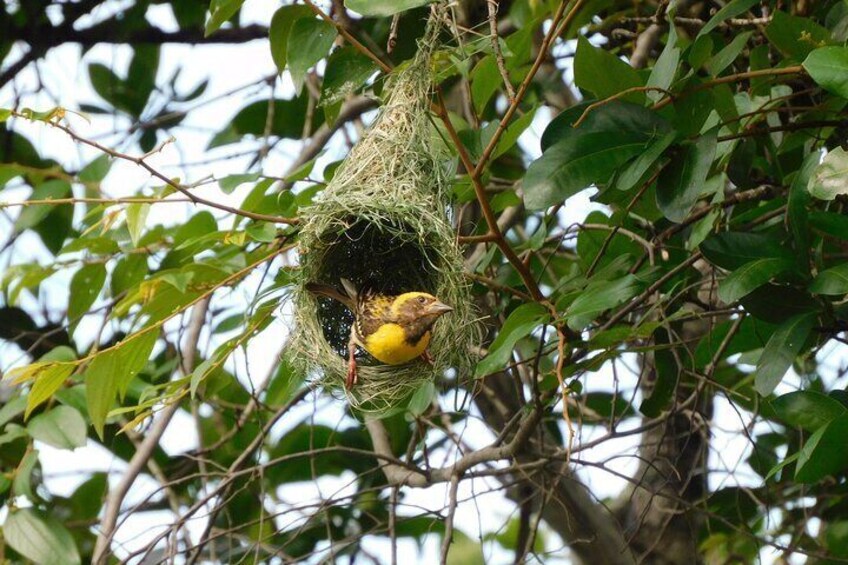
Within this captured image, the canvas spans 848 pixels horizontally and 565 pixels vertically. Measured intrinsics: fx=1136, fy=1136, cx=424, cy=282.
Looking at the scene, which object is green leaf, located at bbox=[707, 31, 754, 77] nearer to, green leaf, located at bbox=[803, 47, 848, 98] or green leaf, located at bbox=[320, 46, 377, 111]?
green leaf, located at bbox=[803, 47, 848, 98]

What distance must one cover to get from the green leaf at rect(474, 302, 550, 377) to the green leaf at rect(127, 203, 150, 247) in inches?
29.3

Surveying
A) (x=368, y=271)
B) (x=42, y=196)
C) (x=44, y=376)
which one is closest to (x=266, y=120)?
(x=42, y=196)

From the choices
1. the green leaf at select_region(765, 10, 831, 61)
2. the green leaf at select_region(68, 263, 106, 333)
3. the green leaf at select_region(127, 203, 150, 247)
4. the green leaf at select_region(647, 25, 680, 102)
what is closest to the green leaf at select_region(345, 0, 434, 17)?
the green leaf at select_region(647, 25, 680, 102)

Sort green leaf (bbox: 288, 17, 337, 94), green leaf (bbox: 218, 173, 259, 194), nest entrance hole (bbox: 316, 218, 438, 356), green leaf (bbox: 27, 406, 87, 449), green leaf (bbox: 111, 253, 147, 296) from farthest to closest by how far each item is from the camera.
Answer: green leaf (bbox: 111, 253, 147, 296) → green leaf (bbox: 27, 406, 87, 449) → nest entrance hole (bbox: 316, 218, 438, 356) → green leaf (bbox: 218, 173, 259, 194) → green leaf (bbox: 288, 17, 337, 94)

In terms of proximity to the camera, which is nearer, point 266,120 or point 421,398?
point 421,398

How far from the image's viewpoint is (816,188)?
1.88 m

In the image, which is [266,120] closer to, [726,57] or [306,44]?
[306,44]

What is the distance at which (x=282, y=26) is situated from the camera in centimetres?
217

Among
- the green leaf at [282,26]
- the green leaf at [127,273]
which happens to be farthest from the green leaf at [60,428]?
the green leaf at [282,26]

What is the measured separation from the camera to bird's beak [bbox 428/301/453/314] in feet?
7.21

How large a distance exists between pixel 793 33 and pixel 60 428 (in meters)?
1.90

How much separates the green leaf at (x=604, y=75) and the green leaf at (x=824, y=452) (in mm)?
664

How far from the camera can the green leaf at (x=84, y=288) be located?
9.22 ft

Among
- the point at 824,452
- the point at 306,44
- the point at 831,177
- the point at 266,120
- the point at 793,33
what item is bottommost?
the point at 824,452
